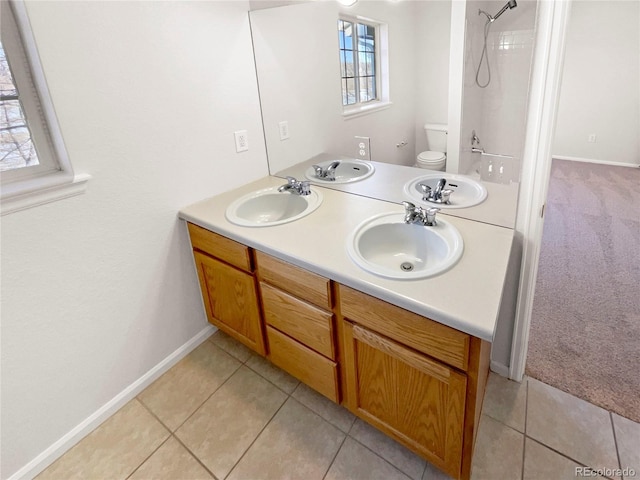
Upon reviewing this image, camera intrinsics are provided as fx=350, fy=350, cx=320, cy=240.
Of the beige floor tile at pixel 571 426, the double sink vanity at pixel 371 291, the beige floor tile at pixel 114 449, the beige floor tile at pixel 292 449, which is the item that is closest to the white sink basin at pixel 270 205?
the double sink vanity at pixel 371 291

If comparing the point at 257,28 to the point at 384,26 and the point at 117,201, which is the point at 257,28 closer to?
the point at 384,26

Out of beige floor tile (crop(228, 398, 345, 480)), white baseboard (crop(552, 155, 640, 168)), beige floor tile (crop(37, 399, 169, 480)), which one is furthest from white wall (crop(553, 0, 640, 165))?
beige floor tile (crop(37, 399, 169, 480))

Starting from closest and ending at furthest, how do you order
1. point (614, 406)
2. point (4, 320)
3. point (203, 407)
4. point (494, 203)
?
point (4, 320) < point (494, 203) < point (614, 406) < point (203, 407)

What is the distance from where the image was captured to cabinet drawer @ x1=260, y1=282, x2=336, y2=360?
1.30 meters

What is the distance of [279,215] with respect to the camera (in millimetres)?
1884

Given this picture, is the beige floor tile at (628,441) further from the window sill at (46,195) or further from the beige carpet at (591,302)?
the window sill at (46,195)

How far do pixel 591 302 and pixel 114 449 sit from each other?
2.64 meters

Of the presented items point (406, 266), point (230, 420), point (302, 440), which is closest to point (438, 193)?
point (406, 266)

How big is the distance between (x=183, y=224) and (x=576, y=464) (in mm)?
1908

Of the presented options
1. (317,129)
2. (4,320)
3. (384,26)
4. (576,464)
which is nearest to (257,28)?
(317,129)

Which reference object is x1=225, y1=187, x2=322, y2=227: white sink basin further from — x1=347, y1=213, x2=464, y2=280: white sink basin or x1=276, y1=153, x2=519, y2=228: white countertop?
x1=347, y1=213, x2=464, y2=280: white sink basin

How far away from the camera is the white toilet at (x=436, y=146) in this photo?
143 centimetres

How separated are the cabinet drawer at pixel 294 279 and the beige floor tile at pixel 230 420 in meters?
0.61

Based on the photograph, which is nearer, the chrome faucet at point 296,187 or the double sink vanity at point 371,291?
the double sink vanity at point 371,291
